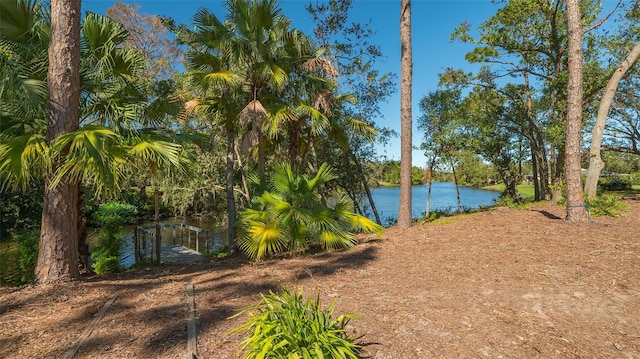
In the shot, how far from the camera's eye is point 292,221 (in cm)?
558

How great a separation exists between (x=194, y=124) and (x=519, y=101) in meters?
13.4

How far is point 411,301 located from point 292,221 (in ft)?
9.02

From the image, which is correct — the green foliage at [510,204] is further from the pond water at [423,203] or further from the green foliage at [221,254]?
the green foliage at [221,254]

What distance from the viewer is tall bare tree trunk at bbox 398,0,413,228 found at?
7188mm

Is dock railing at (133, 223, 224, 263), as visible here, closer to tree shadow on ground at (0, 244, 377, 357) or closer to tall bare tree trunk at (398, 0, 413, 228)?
tree shadow on ground at (0, 244, 377, 357)

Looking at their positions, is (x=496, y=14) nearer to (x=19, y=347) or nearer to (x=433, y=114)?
(x=433, y=114)

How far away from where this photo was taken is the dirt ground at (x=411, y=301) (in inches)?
95.4

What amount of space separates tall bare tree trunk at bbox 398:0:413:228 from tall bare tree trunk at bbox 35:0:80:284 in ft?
19.5

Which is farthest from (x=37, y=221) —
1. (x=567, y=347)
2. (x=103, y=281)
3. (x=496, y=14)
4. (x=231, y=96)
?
(x=496, y=14)

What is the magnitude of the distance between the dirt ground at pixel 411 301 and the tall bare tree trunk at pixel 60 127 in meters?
0.32

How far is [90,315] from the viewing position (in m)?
3.01

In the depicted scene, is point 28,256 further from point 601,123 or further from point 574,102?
point 601,123

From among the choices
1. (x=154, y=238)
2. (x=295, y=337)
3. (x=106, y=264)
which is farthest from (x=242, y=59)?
(x=154, y=238)

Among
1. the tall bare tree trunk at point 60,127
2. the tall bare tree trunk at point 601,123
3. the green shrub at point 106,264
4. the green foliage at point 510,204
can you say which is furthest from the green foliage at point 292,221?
the tall bare tree trunk at point 601,123
